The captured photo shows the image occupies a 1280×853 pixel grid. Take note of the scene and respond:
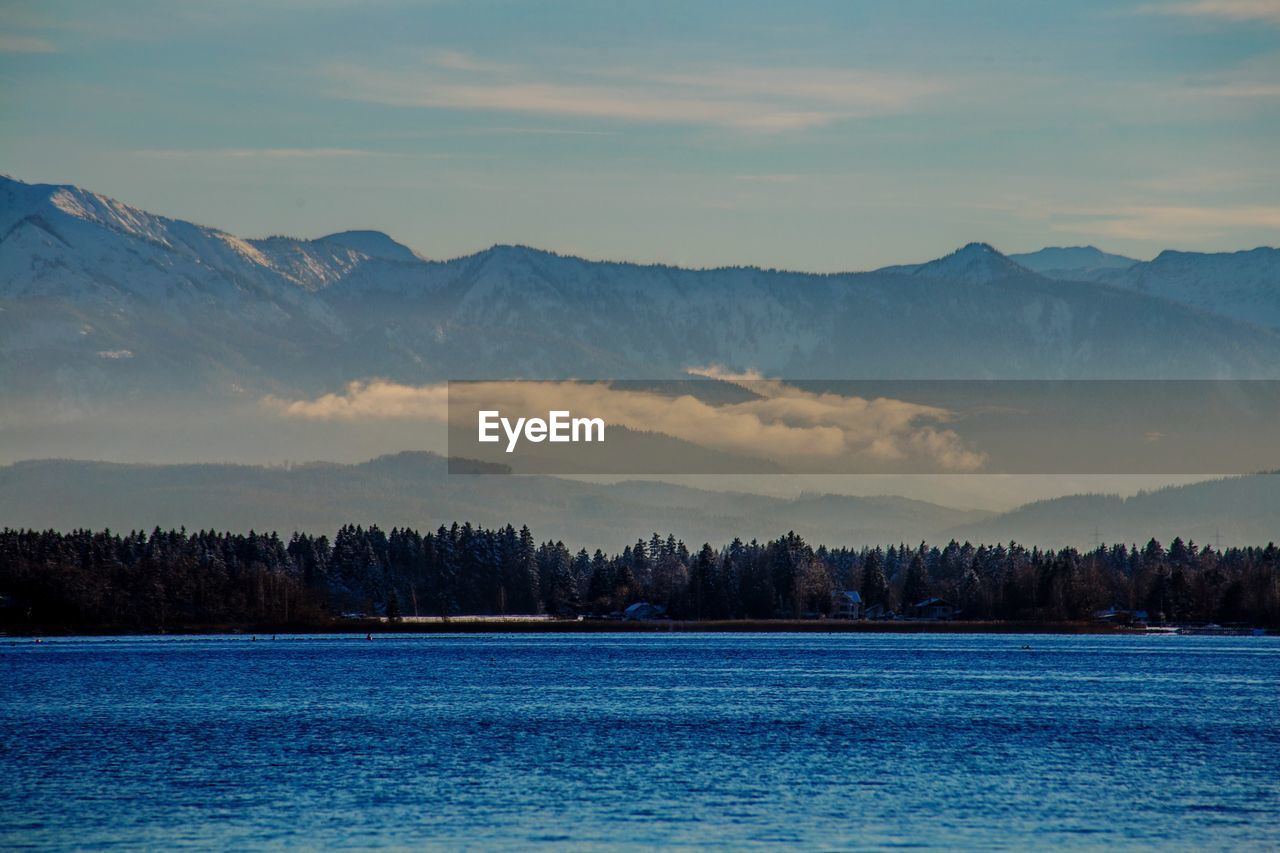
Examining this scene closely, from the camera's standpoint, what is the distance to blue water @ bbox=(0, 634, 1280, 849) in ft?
202

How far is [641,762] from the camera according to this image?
266ft

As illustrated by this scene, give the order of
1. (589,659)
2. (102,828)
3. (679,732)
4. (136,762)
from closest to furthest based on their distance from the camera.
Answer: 1. (102,828)
2. (136,762)
3. (679,732)
4. (589,659)

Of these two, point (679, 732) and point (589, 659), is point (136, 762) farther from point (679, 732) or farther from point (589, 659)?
point (589, 659)

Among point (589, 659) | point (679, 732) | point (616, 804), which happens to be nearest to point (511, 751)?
point (679, 732)

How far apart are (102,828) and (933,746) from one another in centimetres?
4443

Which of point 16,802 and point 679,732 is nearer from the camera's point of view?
point 16,802

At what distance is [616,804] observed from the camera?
67.5m

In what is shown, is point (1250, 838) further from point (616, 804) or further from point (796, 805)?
point (616, 804)

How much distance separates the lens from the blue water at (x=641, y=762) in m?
61.6

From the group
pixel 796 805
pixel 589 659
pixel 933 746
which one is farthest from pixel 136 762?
pixel 589 659

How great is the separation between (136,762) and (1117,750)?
162ft

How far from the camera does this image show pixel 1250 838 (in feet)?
194

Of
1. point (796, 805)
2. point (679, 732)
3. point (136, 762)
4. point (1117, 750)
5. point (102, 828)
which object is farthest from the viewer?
point (679, 732)

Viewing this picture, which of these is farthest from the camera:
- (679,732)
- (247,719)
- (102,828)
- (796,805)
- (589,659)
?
(589,659)
